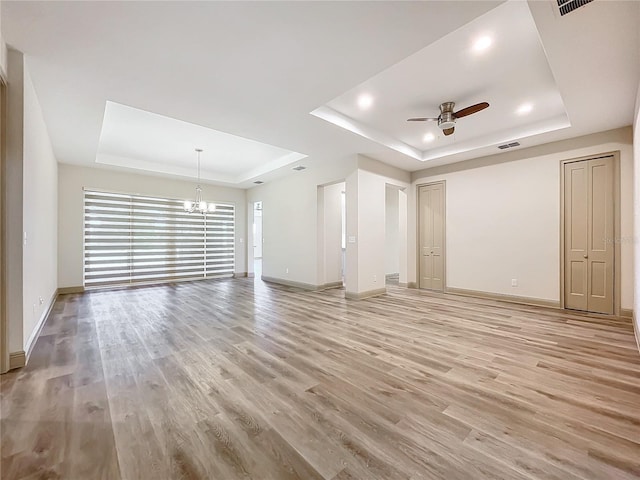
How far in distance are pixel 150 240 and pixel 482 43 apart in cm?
810

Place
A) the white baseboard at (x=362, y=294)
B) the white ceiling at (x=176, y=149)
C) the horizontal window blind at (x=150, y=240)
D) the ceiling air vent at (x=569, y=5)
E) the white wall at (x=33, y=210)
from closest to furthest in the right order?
the ceiling air vent at (x=569, y=5), the white wall at (x=33, y=210), the white ceiling at (x=176, y=149), the white baseboard at (x=362, y=294), the horizontal window blind at (x=150, y=240)

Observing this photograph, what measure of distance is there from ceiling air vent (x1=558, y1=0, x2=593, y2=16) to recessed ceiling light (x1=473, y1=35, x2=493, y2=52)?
62 cm

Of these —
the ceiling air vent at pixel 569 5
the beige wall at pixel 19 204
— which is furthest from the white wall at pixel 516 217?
the beige wall at pixel 19 204

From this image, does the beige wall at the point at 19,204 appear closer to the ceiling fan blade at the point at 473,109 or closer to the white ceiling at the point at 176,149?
the white ceiling at the point at 176,149

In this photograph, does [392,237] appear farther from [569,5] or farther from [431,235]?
[569,5]

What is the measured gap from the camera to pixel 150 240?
295 inches

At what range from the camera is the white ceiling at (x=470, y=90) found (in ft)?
8.36

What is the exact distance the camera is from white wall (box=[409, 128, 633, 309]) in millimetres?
4340

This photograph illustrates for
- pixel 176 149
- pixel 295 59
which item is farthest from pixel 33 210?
pixel 295 59

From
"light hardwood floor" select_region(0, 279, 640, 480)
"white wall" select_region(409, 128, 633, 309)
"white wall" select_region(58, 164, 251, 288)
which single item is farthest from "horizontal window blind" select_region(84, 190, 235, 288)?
"white wall" select_region(409, 128, 633, 309)

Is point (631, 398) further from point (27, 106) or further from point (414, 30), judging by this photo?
point (27, 106)

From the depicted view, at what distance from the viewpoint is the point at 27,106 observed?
112 inches

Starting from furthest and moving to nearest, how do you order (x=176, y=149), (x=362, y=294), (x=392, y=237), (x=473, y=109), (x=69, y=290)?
(x=392, y=237)
(x=69, y=290)
(x=176, y=149)
(x=362, y=294)
(x=473, y=109)

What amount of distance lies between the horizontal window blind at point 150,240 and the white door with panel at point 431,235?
19.3ft
